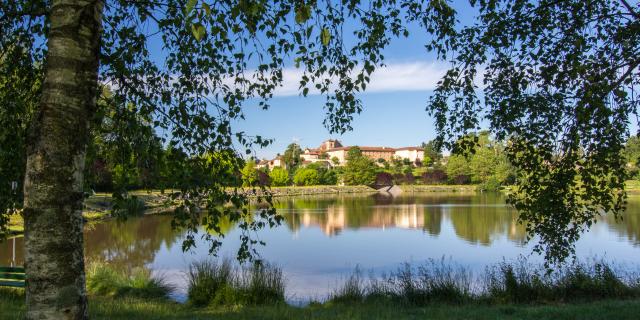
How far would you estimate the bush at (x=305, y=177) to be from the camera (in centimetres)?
7975

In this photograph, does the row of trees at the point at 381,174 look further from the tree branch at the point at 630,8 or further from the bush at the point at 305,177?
the tree branch at the point at 630,8

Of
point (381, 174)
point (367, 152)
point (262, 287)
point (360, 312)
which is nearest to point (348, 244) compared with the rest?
point (262, 287)

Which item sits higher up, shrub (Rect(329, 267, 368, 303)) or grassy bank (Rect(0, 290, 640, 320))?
grassy bank (Rect(0, 290, 640, 320))

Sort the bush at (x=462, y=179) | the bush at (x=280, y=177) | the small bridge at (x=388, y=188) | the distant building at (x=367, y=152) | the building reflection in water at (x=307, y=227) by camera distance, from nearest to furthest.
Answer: the building reflection in water at (x=307, y=227)
the bush at (x=280, y=177)
the small bridge at (x=388, y=188)
the bush at (x=462, y=179)
the distant building at (x=367, y=152)

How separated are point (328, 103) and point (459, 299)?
14.4ft

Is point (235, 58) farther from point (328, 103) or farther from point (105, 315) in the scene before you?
point (105, 315)

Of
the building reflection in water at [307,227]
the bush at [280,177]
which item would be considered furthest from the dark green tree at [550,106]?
the bush at [280,177]

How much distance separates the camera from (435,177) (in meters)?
86.6

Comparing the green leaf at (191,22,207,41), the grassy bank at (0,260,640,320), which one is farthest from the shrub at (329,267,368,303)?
the green leaf at (191,22,207,41)

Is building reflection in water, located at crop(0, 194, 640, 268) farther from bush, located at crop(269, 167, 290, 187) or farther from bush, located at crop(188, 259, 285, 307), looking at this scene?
bush, located at crop(269, 167, 290, 187)

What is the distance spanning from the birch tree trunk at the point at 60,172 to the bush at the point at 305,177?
7693 cm

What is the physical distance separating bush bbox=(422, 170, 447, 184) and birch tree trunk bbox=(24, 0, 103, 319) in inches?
3411

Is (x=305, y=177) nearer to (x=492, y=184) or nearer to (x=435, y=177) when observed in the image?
(x=435, y=177)

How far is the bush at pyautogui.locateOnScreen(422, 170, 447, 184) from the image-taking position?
86.2 meters
